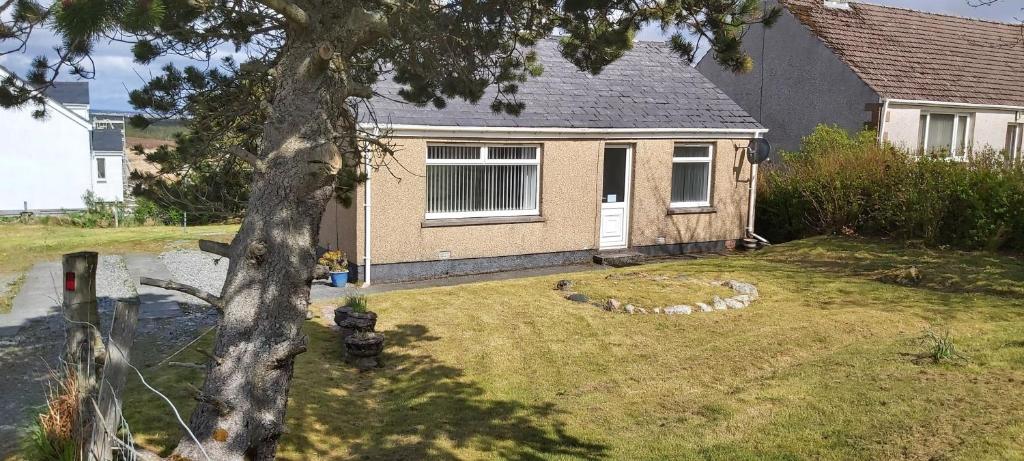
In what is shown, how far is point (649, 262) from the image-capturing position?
51.3ft

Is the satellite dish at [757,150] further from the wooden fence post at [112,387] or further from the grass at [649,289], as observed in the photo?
the wooden fence post at [112,387]

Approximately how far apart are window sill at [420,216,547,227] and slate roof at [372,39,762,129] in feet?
5.81

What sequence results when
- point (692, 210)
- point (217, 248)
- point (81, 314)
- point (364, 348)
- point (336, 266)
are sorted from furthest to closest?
point (692, 210)
point (336, 266)
point (364, 348)
point (81, 314)
point (217, 248)

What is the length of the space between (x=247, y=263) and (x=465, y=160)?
8988 millimetres

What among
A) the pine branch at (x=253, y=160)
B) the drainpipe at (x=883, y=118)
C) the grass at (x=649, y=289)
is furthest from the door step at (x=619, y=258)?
the pine branch at (x=253, y=160)

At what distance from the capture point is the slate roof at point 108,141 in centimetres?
3781

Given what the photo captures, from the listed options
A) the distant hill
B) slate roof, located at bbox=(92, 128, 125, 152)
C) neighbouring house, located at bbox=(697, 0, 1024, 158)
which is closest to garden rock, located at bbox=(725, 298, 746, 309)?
the distant hill

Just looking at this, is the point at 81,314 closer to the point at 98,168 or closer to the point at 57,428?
the point at 57,428

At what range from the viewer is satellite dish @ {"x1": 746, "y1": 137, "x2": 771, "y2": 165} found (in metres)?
16.9

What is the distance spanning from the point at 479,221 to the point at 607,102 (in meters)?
4.24

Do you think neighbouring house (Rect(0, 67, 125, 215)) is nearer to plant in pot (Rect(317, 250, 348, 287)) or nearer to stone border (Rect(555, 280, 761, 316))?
plant in pot (Rect(317, 250, 348, 287))

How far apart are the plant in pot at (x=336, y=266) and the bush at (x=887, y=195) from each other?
10811mm

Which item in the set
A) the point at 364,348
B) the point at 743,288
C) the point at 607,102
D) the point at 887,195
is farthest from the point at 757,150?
the point at 364,348

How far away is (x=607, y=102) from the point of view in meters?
16.0
